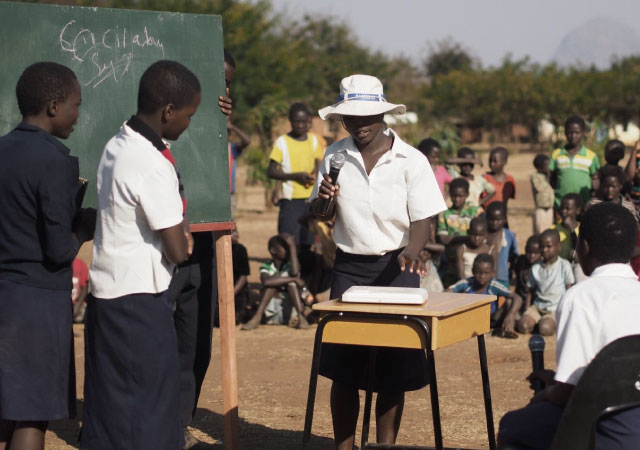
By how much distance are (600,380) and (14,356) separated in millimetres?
2258

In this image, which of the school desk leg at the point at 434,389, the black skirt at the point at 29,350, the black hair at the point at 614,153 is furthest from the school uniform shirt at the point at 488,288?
the black skirt at the point at 29,350

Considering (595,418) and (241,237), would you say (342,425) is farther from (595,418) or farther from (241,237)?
(241,237)

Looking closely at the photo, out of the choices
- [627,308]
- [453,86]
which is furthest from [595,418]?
[453,86]

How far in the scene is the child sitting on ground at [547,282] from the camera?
889cm

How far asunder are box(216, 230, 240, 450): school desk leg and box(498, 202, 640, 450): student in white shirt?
1954mm

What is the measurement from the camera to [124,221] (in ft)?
12.0

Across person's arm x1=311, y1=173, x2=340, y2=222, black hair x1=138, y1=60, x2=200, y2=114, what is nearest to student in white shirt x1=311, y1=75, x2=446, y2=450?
person's arm x1=311, y1=173, x2=340, y2=222

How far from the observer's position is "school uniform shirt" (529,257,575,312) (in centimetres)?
891

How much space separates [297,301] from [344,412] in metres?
4.64

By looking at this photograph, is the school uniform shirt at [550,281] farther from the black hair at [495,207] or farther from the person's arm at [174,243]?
the person's arm at [174,243]

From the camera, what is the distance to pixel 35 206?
3.81m

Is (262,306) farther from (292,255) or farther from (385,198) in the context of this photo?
(385,198)

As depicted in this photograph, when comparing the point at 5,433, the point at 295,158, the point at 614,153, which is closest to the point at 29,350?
the point at 5,433

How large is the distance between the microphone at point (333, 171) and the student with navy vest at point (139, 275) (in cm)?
85
